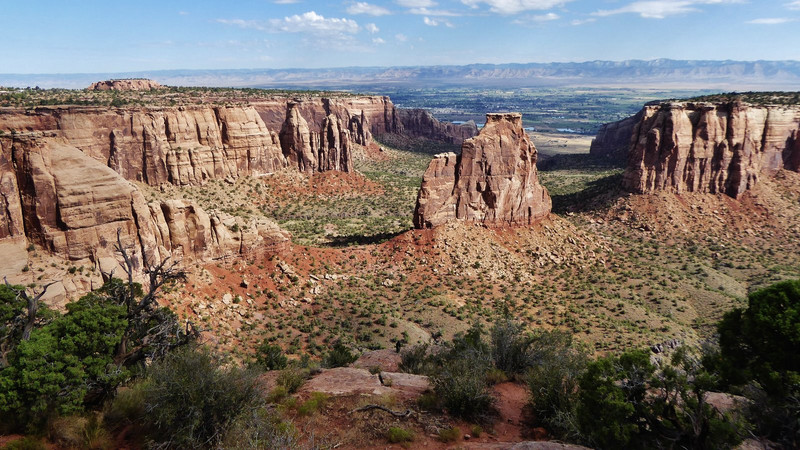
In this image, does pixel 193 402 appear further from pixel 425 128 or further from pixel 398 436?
pixel 425 128

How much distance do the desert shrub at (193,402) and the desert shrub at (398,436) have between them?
4.77 meters

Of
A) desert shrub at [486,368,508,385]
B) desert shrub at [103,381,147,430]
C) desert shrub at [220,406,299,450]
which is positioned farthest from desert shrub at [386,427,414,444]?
desert shrub at [103,381,147,430]

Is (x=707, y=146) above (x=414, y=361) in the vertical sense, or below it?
above

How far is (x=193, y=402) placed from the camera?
45.3ft

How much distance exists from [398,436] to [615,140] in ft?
438

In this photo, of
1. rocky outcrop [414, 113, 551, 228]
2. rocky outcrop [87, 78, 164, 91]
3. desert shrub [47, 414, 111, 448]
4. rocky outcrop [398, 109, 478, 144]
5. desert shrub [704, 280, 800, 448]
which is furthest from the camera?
rocky outcrop [398, 109, 478, 144]

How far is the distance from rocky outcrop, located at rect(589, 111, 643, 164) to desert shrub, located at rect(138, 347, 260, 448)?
393 feet

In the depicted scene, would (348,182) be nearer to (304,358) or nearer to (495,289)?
(495,289)

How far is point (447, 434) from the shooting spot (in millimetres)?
15461

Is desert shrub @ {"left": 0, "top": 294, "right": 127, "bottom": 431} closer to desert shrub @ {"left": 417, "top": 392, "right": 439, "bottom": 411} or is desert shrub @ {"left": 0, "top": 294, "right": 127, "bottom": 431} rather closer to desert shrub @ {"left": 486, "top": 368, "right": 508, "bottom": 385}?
desert shrub @ {"left": 417, "top": 392, "right": 439, "bottom": 411}

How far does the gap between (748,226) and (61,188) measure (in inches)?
2957

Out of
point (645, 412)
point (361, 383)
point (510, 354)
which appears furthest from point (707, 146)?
point (361, 383)

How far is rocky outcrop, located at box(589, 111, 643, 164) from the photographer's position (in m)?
120

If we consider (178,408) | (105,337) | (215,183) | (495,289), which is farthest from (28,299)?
(215,183)
